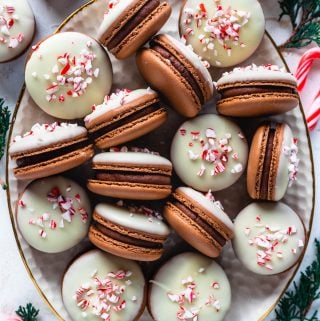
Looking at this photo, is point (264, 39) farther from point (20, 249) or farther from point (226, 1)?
point (20, 249)

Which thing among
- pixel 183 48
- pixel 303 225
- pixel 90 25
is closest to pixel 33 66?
pixel 90 25

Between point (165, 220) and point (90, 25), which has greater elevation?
point (90, 25)

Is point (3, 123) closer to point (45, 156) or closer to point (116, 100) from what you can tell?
point (45, 156)

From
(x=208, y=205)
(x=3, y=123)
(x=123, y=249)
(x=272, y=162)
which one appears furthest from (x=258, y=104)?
(x=3, y=123)

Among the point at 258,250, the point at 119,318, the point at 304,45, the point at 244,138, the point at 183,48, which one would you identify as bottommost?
the point at 119,318

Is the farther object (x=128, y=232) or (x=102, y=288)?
(x=102, y=288)

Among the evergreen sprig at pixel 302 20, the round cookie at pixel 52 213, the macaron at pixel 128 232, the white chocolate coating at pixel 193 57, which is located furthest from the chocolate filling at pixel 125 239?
the evergreen sprig at pixel 302 20

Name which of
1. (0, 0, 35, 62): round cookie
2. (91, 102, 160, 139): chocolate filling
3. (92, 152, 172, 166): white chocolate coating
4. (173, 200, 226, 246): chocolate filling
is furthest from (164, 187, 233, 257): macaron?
(0, 0, 35, 62): round cookie
